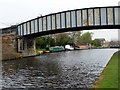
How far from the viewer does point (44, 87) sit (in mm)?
22344

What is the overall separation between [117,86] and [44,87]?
5.55 meters

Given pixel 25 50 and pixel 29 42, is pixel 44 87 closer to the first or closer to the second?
pixel 25 50

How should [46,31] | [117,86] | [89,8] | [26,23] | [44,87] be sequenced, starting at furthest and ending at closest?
[26,23], [46,31], [89,8], [44,87], [117,86]

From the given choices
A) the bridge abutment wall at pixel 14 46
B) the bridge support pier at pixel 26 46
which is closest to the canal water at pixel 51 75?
the bridge abutment wall at pixel 14 46

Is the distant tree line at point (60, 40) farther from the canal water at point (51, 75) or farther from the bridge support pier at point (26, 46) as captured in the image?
the canal water at point (51, 75)

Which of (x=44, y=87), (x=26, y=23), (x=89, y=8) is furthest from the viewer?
(x=26, y=23)

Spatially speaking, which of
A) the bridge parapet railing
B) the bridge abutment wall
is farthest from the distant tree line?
the bridge parapet railing

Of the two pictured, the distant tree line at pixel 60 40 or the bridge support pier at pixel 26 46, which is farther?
the distant tree line at pixel 60 40

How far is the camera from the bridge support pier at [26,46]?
3090 inches

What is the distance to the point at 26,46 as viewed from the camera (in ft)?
266

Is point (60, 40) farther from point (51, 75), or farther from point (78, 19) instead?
point (51, 75)

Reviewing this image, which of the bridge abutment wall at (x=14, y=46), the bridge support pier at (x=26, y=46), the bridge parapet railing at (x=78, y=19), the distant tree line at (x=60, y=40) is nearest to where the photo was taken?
the bridge abutment wall at (x=14, y=46)

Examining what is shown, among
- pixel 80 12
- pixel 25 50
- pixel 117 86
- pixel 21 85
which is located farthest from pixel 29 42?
pixel 117 86

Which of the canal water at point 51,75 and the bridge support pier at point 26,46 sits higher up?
the bridge support pier at point 26,46
